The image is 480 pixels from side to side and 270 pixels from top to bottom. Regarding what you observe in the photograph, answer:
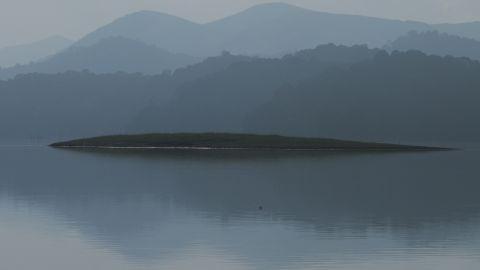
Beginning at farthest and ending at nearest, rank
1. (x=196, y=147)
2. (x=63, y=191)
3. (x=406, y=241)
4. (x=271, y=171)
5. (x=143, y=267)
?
(x=196, y=147), (x=271, y=171), (x=63, y=191), (x=406, y=241), (x=143, y=267)

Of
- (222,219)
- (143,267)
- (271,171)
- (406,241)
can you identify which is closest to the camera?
(143,267)

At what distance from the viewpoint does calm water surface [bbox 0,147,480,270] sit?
38781 millimetres

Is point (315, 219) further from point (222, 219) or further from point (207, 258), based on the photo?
point (207, 258)

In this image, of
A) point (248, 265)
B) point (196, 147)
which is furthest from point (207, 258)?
point (196, 147)

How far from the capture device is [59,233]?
154 ft

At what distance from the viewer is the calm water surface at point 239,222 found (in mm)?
38781

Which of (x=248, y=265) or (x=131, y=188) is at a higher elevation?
(x=131, y=188)

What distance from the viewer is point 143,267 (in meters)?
36.7

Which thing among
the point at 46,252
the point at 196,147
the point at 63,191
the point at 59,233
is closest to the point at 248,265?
the point at 46,252

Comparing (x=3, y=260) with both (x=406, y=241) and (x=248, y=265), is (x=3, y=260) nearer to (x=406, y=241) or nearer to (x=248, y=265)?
(x=248, y=265)

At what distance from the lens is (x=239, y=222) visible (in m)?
51.5

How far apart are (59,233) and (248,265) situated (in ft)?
45.5

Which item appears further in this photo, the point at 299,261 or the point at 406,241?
the point at 406,241

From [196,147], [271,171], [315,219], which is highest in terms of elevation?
[196,147]
